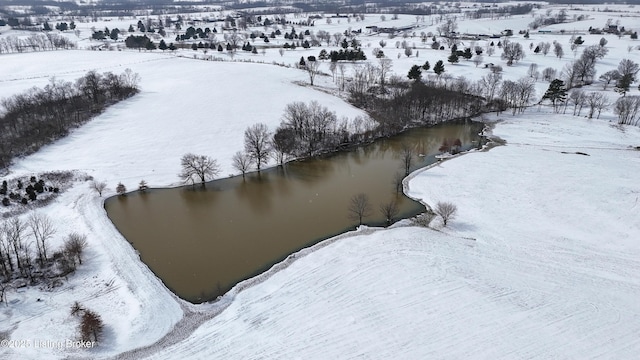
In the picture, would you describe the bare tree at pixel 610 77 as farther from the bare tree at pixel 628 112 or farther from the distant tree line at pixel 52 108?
the distant tree line at pixel 52 108

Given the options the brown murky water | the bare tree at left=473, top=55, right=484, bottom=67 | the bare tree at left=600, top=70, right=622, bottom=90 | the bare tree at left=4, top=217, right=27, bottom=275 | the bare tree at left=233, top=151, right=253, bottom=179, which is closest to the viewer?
the bare tree at left=4, top=217, right=27, bottom=275

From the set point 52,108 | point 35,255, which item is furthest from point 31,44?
point 35,255

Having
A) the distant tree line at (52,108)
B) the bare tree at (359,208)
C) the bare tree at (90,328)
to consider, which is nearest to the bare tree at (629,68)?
the bare tree at (359,208)

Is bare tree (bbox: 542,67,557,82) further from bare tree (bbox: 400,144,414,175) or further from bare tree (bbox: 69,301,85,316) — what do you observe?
bare tree (bbox: 69,301,85,316)

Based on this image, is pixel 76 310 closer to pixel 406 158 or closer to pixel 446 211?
pixel 446 211

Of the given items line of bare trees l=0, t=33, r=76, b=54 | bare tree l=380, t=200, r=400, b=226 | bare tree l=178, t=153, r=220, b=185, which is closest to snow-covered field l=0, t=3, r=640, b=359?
bare tree l=380, t=200, r=400, b=226

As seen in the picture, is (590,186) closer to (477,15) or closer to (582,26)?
(582,26)

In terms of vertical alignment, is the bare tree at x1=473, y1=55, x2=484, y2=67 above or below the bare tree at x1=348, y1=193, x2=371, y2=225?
above
